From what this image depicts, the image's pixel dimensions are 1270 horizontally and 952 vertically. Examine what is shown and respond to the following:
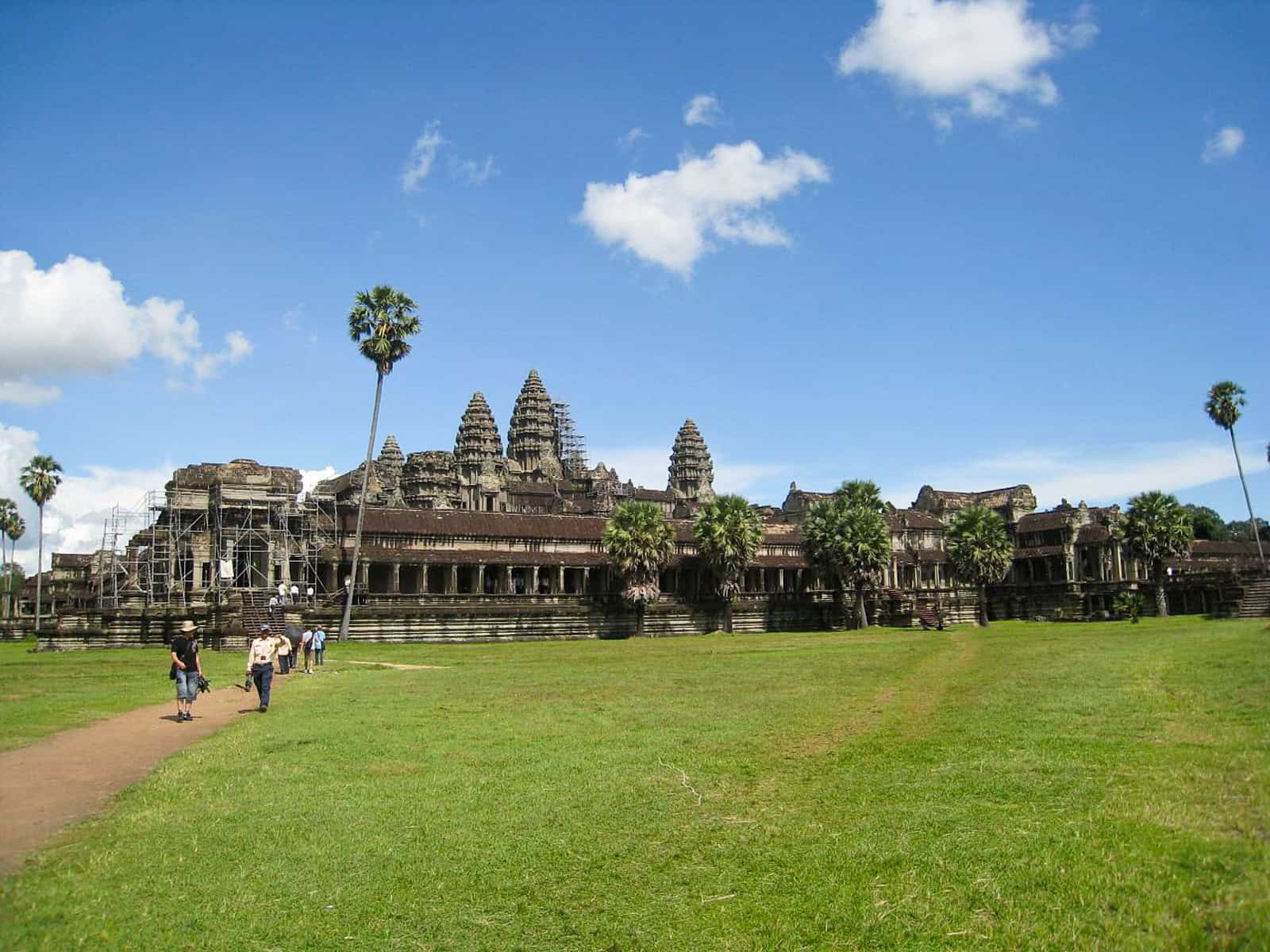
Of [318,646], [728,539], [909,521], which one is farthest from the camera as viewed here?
[909,521]

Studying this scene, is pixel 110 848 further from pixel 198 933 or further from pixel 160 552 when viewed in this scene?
pixel 160 552

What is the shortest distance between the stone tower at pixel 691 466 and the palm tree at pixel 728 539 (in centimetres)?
6622

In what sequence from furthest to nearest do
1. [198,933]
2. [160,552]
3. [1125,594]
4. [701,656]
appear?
[1125,594] → [160,552] → [701,656] → [198,933]

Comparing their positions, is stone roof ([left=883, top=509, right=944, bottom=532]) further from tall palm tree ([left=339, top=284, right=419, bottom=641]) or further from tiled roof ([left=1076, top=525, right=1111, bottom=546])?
tall palm tree ([left=339, top=284, right=419, bottom=641])

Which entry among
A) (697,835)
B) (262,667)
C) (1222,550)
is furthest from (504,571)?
(1222,550)

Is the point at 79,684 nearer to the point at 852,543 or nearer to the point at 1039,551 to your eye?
the point at 852,543

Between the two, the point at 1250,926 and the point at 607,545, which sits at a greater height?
the point at 607,545

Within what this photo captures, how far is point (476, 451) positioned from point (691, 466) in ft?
100

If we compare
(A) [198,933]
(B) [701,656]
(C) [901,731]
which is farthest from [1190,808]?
(B) [701,656]

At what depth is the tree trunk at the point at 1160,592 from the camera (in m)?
67.5

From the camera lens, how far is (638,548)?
63.1 m

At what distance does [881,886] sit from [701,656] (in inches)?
1170

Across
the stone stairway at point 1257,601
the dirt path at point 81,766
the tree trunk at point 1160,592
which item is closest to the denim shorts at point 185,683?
the dirt path at point 81,766

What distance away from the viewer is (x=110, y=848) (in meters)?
10.7
